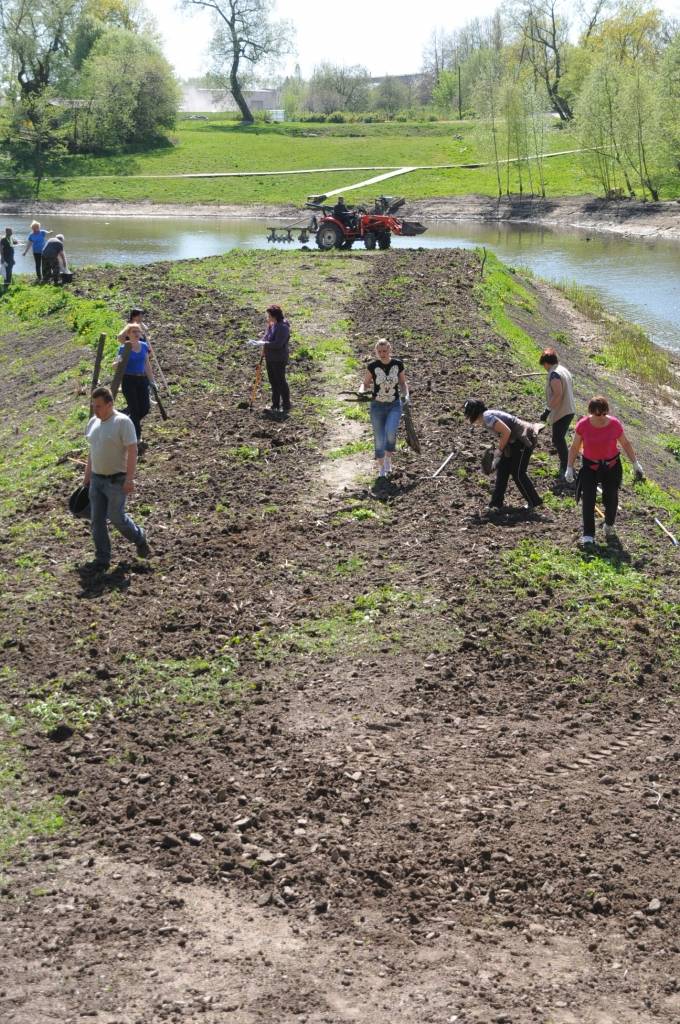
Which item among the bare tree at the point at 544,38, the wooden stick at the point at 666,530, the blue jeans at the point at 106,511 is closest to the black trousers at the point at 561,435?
the wooden stick at the point at 666,530

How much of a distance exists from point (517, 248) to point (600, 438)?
146ft

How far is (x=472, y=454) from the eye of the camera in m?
14.9

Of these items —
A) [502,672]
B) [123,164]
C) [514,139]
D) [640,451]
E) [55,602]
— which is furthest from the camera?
[123,164]

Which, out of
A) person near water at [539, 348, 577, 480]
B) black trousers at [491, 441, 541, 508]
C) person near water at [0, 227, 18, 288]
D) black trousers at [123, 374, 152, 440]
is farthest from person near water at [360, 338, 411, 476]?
person near water at [0, 227, 18, 288]

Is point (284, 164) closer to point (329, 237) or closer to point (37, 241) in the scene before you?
point (329, 237)

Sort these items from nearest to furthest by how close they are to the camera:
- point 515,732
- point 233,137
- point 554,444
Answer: point 515,732 < point 554,444 < point 233,137

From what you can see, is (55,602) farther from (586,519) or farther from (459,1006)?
(459,1006)

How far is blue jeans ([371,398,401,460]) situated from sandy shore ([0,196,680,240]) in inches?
2217

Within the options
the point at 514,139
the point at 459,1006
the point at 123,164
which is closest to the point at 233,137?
the point at 123,164

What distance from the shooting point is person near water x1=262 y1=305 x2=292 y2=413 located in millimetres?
16891

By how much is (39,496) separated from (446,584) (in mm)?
5644

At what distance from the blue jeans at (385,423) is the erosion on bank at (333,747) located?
575 millimetres

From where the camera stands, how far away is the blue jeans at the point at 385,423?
13711 mm

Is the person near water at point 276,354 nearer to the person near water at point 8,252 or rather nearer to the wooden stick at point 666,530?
the wooden stick at point 666,530
